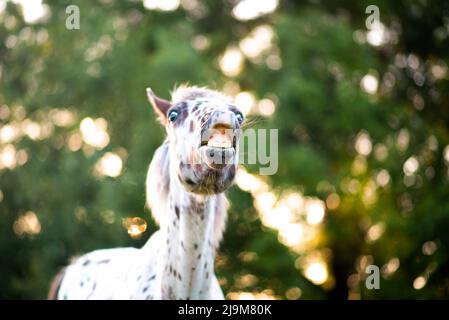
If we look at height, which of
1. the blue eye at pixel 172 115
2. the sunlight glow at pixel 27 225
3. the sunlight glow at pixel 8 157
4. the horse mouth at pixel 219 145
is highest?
the sunlight glow at pixel 8 157

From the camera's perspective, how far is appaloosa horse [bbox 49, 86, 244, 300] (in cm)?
344

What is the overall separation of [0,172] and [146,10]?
5.18 meters

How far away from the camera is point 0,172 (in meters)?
13.4

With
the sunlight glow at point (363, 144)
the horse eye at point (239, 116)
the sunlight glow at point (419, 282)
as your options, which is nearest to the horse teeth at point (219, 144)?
the horse eye at point (239, 116)

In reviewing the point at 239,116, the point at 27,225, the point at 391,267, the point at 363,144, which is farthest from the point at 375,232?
the point at 239,116

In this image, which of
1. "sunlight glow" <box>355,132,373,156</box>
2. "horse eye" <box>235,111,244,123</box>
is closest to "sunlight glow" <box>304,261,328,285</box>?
"sunlight glow" <box>355,132,373,156</box>

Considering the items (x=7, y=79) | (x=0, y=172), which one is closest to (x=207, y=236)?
(x=0, y=172)

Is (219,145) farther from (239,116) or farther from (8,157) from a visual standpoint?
(8,157)

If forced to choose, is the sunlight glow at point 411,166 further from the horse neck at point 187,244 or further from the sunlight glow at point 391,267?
the horse neck at point 187,244

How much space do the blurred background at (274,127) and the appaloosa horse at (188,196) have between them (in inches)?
256

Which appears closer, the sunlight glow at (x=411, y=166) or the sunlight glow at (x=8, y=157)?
the sunlight glow at (x=411, y=166)

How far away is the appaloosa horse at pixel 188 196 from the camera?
344 centimetres

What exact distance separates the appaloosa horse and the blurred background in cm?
650
